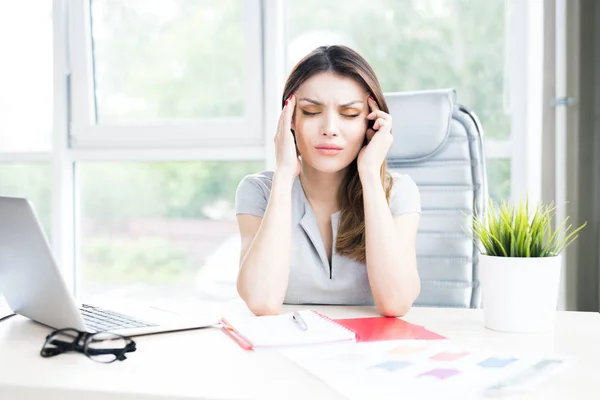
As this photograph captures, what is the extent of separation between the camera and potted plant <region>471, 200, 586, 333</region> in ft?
3.16

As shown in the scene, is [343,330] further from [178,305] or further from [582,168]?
[582,168]

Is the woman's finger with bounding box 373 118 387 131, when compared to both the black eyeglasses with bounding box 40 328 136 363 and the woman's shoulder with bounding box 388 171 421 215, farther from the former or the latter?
the black eyeglasses with bounding box 40 328 136 363

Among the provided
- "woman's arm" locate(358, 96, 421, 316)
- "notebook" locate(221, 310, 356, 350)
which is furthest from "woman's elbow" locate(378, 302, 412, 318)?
"notebook" locate(221, 310, 356, 350)

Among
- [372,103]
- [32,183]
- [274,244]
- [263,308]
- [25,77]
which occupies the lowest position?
[263,308]

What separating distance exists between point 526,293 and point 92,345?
27.0 inches

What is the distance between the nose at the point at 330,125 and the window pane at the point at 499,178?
112 cm

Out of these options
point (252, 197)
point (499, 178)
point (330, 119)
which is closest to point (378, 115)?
point (330, 119)

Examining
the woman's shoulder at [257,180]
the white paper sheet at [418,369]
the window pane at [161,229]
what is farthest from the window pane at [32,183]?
the white paper sheet at [418,369]

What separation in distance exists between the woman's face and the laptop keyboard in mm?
550

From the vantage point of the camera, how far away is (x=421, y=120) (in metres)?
1.63

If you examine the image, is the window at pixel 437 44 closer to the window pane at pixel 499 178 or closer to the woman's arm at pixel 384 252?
the window pane at pixel 499 178

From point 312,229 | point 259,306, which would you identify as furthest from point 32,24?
point 259,306

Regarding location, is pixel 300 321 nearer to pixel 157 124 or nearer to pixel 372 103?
pixel 372 103

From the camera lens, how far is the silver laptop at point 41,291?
0.87 meters
